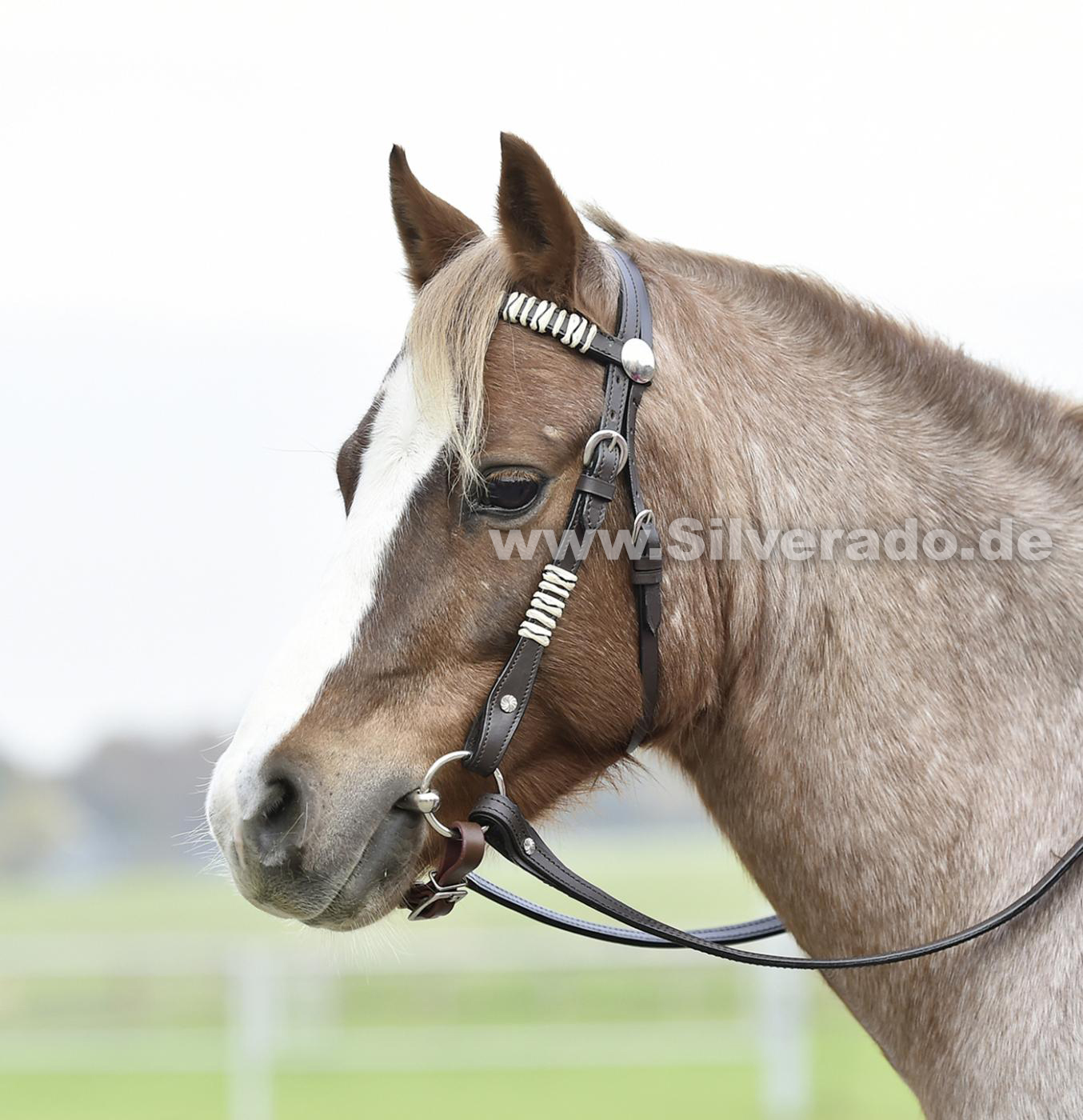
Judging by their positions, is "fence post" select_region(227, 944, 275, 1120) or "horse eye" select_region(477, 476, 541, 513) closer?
"horse eye" select_region(477, 476, 541, 513)

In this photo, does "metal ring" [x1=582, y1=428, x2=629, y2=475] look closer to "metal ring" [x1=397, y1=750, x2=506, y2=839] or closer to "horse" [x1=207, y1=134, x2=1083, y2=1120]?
"horse" [x1=207, y1=134, x2=1083, y2=1120]

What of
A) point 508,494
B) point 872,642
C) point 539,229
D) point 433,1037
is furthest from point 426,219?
point 433,1037

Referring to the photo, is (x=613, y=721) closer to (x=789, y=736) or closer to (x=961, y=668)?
(x=789, y=736)

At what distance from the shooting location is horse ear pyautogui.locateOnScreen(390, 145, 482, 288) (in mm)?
2523

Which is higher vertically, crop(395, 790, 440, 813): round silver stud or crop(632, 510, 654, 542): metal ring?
crop(632, 510, 654, 542): metal ring

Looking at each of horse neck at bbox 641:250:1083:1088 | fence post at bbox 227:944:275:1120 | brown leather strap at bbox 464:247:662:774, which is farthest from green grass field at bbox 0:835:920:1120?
brown leather strap at bbox 464:247:662:774

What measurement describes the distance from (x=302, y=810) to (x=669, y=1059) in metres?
9.12

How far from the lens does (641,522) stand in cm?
216

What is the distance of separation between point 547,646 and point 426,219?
1036mm

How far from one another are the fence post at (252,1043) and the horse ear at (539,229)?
758 cm

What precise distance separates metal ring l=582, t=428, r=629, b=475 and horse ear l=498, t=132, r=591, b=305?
11.9 inches

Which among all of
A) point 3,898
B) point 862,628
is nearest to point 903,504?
point 862,628

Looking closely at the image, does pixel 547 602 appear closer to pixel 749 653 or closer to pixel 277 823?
pixel 749 653

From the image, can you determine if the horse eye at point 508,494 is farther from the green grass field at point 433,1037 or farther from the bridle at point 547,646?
the green grass field at point 433,1037
